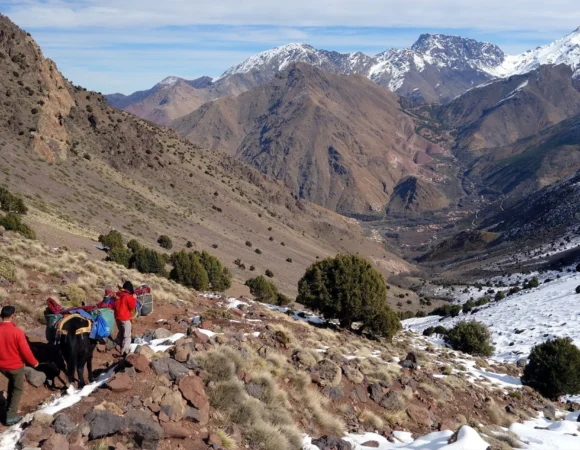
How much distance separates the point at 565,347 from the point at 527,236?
141013 millimetres

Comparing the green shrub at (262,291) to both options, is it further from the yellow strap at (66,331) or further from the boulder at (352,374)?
the yellow strap at (66,331)

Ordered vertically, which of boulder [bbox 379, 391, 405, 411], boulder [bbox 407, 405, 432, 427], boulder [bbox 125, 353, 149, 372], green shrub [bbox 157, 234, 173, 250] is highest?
boulder [bbox 125, 353, 149, 372]

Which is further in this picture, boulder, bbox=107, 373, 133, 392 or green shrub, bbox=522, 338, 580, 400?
green shrub, bbox=522, 338, 580, 400

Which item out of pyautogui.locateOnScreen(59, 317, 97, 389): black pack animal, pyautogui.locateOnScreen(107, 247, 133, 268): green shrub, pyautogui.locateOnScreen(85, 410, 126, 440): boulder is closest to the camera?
pyautogui.locateOnScreen(85, 410, 126, 440): boulder

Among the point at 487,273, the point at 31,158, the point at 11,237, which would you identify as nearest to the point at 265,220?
the point at 31,158

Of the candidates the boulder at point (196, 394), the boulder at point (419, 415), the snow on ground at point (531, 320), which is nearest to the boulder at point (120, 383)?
the boulder at point (196, 394)

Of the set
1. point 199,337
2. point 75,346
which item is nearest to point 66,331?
point 75,346

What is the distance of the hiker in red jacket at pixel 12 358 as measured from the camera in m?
8.60

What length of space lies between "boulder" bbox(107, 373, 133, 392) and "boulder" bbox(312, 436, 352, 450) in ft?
13.7

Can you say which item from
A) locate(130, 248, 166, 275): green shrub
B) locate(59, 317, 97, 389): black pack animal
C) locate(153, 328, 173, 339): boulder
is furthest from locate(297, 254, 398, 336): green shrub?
locate(59, 317, 97, 389): black pack animal

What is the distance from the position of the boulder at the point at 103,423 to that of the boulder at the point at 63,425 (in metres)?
0.28

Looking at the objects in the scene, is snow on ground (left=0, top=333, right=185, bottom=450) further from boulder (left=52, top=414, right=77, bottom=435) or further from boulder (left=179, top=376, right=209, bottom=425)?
boulder (left=179, top=376, right=209, bottom=425)

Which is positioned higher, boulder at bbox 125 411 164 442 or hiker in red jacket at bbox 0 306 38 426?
hiker in red jacket at bbox 0 306 38 426

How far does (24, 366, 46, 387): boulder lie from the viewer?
395 inches
